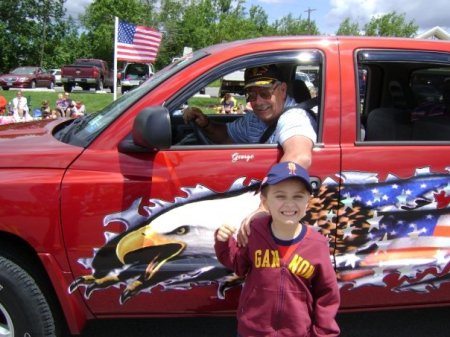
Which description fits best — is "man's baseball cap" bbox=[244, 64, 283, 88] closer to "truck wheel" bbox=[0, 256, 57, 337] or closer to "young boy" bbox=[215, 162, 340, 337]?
"young boy" bbox=[215, 162, 340, 337]

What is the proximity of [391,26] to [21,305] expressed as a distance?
59.8 m

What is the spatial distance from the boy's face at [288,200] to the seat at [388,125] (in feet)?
4.14

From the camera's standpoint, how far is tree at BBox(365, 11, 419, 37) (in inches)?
2243

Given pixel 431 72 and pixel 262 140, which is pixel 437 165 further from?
pixel 431 72

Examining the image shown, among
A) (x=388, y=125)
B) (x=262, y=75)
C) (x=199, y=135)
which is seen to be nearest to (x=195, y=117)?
(x=199, y=135)

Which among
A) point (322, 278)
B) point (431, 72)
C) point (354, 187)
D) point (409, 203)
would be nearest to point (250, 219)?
point (322, 278)

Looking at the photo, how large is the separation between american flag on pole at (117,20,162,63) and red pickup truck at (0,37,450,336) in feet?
29.1

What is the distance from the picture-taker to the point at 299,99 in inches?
128

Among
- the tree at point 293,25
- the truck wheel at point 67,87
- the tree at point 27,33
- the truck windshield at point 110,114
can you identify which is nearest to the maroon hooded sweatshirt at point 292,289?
the truck windshield at point 110,114

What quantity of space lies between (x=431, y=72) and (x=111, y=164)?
234 centimetres

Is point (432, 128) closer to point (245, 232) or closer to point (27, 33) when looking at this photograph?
point (245, 232)

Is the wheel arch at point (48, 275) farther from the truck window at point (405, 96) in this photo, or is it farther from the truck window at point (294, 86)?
the truck window at point (405, 96)

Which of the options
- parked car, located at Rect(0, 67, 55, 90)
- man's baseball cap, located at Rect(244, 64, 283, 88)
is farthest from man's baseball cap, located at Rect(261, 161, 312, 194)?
parked car, located at Rect(0, 67, 55, 90)

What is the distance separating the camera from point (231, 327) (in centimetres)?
349
